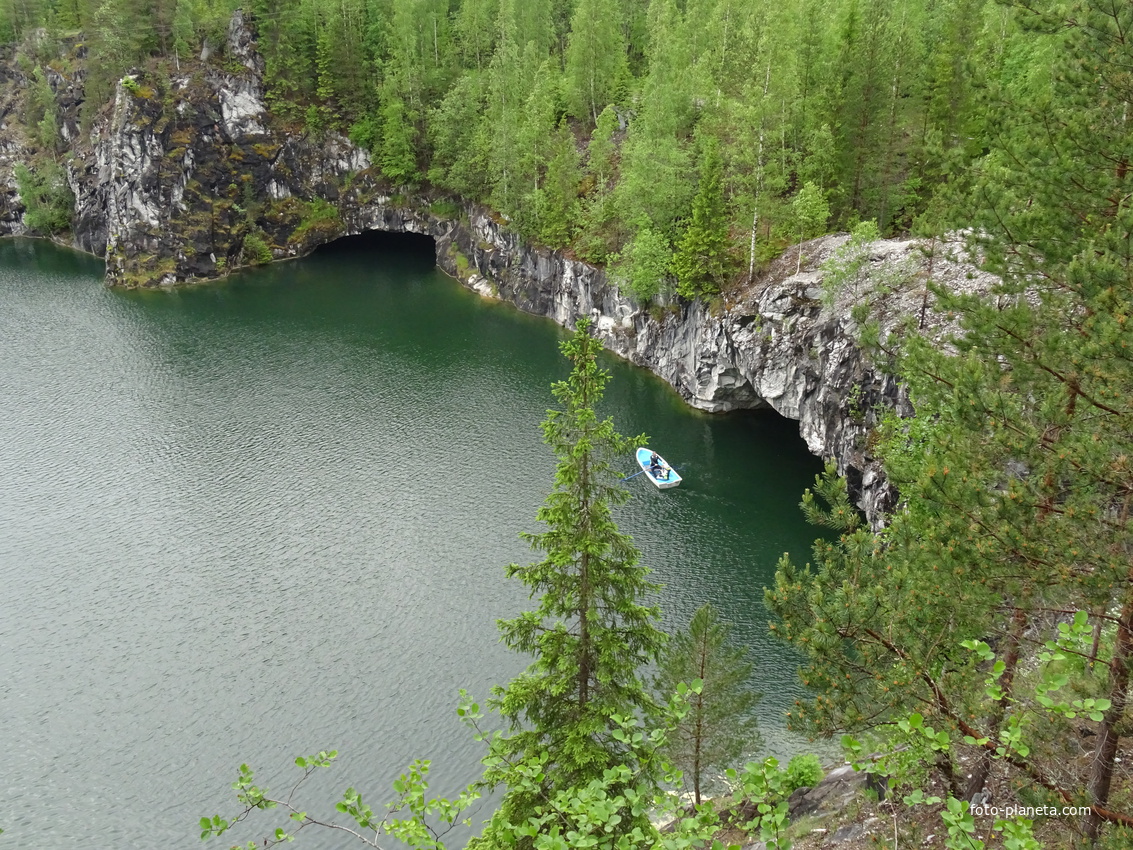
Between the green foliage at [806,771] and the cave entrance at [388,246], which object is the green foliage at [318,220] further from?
the green foliage at [806,771]

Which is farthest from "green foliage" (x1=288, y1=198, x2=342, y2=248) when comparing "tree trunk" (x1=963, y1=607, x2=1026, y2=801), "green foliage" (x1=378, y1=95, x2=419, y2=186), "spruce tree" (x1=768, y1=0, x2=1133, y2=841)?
"tree trunk" (x1=963, y1=607, x2=1026, y2=801)

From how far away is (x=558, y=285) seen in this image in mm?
64438

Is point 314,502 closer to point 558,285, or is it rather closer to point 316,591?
point 316,591

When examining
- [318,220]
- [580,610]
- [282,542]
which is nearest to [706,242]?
[282,542]

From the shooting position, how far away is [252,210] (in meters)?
81.6

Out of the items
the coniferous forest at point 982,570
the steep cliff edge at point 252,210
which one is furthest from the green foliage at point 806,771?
the steep cliff edge at point 252,210

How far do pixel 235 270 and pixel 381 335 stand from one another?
83.8ft

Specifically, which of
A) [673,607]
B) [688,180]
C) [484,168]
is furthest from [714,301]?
[484,168]

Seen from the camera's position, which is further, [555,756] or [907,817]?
[555,756]

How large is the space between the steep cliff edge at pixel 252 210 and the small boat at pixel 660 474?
815cm

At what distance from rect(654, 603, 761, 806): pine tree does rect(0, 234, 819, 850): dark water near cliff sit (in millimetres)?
6375

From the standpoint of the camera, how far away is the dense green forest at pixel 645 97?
44.8 m

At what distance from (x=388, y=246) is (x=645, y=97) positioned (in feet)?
125

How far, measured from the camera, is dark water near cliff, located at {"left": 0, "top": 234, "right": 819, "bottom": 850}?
92.0ft
